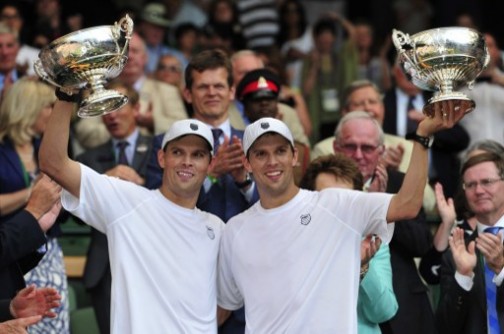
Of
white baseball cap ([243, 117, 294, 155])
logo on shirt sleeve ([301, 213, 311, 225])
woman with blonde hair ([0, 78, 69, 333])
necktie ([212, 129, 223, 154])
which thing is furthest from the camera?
woman with blonde hair ([0, 78, 69, 333])

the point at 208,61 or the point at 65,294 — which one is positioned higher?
the point at 208,61

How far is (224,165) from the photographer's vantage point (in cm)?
809

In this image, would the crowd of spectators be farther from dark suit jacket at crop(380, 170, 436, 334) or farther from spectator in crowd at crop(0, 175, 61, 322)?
spectator in crowd at crop(0, 175, 61, 322)

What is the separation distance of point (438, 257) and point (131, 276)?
2502mm

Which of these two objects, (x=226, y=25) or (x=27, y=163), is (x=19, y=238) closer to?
(x=27, y=163)

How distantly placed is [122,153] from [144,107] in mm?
1593

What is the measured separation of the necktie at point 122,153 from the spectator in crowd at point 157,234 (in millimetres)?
2232

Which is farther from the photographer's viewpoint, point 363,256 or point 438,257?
point 438,257

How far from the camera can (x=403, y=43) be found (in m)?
6.83

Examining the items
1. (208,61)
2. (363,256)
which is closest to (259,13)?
(208,61)

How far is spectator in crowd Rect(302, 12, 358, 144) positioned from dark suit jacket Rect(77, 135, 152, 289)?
161 inches

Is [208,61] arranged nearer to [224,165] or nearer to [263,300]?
[224,165]

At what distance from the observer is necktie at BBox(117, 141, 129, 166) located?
9875 millimetres

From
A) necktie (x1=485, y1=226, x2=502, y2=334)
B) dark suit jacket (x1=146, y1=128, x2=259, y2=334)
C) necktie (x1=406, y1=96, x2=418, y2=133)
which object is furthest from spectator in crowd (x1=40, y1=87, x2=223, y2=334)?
necktie (x1=406, y1=96, x2=418, y2=133)
